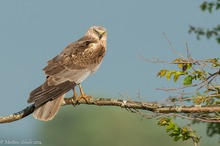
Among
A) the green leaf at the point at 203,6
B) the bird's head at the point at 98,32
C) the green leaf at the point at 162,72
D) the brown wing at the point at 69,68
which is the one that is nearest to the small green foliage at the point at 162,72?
the green leaf at the point at 162,72

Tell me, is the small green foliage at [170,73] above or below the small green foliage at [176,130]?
above

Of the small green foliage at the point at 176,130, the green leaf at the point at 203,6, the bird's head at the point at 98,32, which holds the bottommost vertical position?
the small green foliage at the point at 176,130

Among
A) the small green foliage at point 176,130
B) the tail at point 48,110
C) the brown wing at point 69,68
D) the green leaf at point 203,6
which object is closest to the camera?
the small green foliage at point 176,130

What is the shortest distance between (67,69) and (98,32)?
2.65m

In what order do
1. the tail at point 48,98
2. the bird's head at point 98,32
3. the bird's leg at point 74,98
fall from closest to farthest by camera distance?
the tail at point 48,98 < the bird's leg at point 74,98 < the bird's head at point 98,32

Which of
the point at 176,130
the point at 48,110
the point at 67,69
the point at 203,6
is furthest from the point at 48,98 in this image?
the point at 203,6

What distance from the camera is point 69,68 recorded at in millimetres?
13758

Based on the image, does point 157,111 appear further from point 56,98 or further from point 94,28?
point 94,28

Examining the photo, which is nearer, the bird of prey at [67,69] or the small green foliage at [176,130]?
the small green foliage at [176,130]

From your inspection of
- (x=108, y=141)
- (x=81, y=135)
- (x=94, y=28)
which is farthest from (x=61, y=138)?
(x=94, y=28)

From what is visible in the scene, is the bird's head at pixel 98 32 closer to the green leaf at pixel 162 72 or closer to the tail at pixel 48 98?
the tail at pixel 48 98

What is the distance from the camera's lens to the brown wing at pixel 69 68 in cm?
1197

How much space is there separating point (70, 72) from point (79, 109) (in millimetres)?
92563

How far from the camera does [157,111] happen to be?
35.1 feet
